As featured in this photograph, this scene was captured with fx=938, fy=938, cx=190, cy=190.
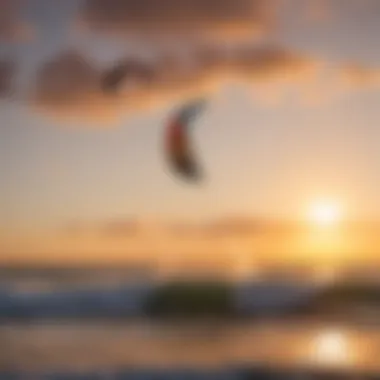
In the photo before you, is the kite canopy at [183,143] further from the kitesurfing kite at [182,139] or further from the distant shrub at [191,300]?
the distant shrub at [191,300]

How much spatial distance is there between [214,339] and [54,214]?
27cm

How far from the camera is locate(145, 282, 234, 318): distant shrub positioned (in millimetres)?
1191

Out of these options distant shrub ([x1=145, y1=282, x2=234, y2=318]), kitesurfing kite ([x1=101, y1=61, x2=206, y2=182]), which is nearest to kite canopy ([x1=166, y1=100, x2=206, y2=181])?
kitesurfing kite ([x1=101, y1=61, x2=206, y2=182])

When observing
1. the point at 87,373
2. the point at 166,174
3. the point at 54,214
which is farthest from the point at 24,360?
the point at 166,174

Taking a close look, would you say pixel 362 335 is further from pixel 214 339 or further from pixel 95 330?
pixel 95 330

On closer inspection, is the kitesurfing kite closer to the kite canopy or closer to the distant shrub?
the kite canopy

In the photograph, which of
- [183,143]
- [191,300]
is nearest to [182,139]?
[183,143]

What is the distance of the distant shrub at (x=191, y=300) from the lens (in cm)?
119

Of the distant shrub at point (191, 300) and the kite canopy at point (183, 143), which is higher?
the kite canopy at point (183, 143)

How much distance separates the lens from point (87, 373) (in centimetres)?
118

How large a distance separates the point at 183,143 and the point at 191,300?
0.66 ft

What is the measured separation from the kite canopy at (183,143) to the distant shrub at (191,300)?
142 mm

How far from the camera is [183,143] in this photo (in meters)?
1.22

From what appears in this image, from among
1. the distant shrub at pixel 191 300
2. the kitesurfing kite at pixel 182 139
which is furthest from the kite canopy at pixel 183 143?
the distant shrub at pixel 191 300
